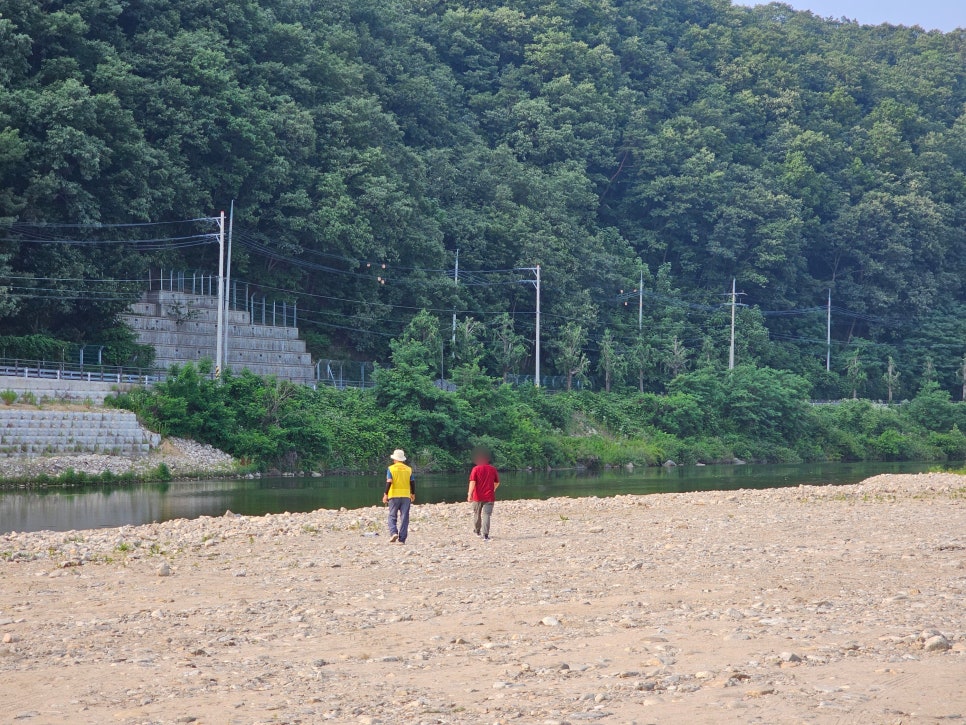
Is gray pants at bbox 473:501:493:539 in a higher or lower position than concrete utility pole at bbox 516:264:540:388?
lower

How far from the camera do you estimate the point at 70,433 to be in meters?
44.0

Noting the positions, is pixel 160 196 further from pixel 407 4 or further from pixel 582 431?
pixel 407 4

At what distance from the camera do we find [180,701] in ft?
32.1

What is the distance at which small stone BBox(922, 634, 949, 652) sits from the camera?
36.2 feet

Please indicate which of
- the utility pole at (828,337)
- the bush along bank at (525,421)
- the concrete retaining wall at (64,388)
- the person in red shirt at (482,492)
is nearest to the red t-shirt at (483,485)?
the person in red shirt at (482,492)

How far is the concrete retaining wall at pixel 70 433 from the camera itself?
42000 mm

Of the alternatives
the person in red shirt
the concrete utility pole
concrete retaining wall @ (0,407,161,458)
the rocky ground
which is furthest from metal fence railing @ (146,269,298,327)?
the person in red shirt

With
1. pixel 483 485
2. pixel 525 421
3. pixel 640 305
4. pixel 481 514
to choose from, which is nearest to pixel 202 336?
pixel 525 421

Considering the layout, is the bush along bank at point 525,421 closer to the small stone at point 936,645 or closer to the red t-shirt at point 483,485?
the red t-shirt at point 483,485

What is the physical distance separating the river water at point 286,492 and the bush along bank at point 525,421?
3.38 metres

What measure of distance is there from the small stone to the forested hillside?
47.4 m

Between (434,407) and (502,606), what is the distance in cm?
4409

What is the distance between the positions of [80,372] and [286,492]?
1549cm

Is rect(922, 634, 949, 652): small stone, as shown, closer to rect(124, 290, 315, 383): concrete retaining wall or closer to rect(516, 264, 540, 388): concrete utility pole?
rect(124, 290, 315, 383): concrete retaining wall
